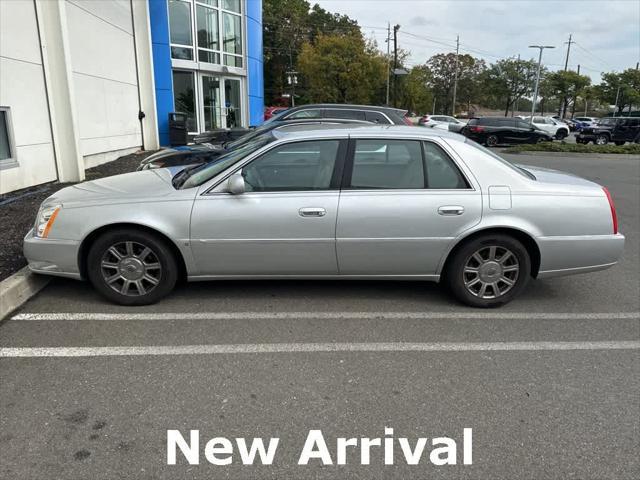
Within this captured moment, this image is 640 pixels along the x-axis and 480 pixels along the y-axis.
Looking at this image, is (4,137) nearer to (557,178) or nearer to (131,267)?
(131,267)

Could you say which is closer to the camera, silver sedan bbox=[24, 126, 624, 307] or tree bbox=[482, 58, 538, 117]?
silver sedan bbox=[24, 126, 624, 307]

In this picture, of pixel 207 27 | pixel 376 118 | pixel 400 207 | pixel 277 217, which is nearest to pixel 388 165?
pixel 400 207

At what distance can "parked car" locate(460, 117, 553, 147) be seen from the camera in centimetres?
2559

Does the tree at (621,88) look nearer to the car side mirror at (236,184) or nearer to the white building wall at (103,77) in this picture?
the white building wall at (103,77)

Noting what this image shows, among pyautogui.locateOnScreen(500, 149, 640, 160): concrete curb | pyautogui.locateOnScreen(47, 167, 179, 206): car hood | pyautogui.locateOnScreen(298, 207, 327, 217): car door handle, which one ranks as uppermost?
pyautogui.locateOnScreen(47, 167, 179, 206): car hood

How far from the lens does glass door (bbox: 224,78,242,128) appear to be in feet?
72.4

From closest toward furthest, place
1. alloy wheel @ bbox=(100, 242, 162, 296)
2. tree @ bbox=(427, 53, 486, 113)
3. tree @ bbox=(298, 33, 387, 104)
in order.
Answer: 1. alloy wheel @ bbox=(100, 242, 162, 296)
2. tree @ bbox=(298, 33, 387, 104)
3. tree @ bbox=(427, 53, 486, 113)

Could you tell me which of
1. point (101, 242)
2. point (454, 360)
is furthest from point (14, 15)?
point (454, 360)

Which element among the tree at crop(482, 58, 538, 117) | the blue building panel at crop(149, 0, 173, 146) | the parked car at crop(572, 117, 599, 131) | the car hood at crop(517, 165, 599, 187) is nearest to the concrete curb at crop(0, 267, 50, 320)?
the car hood at crop(517, 165, 599, 187)

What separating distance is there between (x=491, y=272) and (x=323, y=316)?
153 centimetres

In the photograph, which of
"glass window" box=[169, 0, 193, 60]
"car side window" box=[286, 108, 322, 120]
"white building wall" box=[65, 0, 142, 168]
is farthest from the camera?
"glass window" box=[169, 0, 193, 60]

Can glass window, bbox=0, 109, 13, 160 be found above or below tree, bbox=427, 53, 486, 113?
below

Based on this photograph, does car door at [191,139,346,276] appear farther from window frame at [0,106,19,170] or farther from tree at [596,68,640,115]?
tree at [596,68,640,115]

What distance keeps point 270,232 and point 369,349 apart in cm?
126
